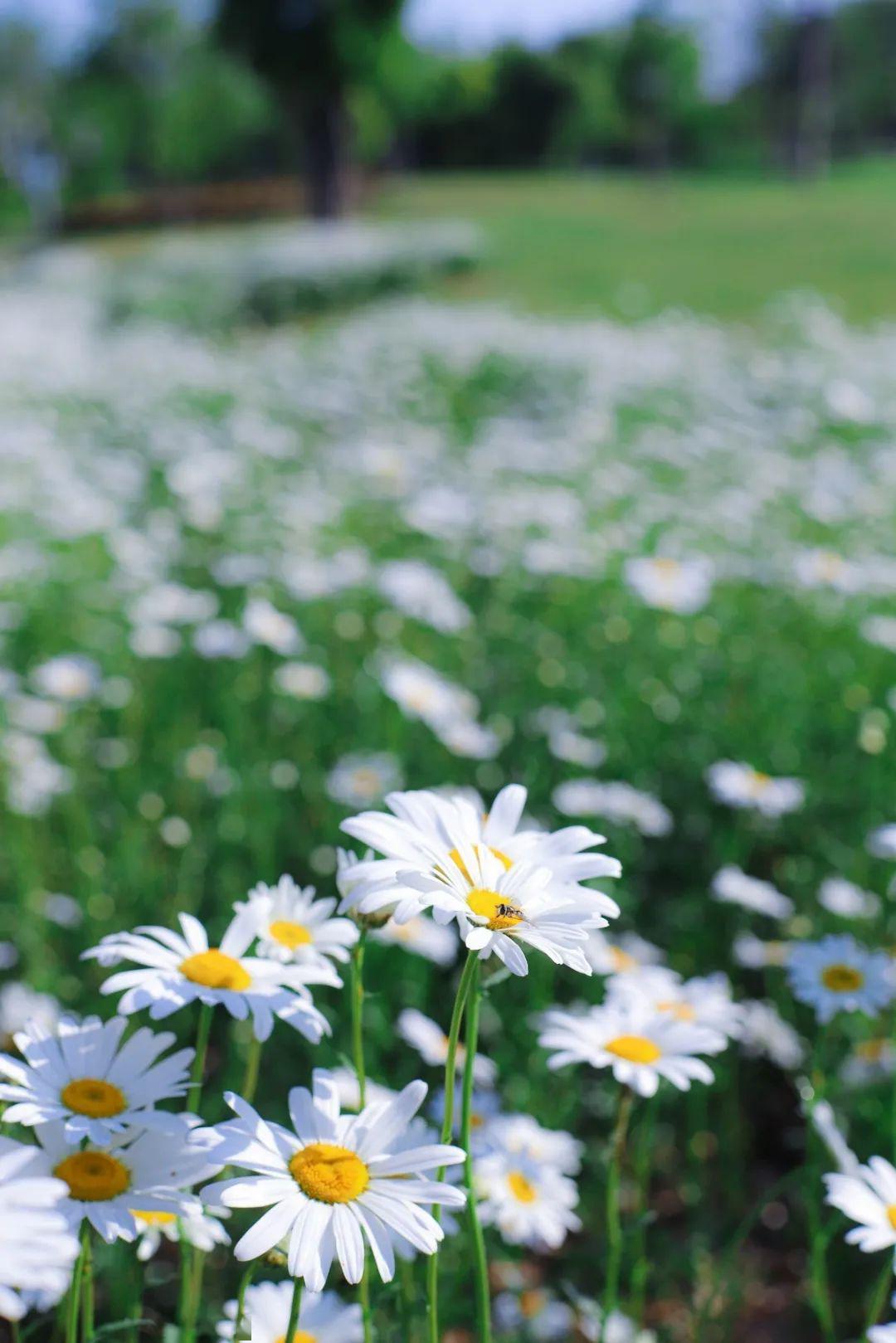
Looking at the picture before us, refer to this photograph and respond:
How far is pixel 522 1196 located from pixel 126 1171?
0.59 m

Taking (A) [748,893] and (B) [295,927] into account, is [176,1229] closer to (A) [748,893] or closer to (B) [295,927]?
(B) [295,927]

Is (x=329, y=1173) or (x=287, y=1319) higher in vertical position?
(x=329, y=1173)

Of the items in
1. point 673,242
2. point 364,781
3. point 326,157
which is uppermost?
point 326,157

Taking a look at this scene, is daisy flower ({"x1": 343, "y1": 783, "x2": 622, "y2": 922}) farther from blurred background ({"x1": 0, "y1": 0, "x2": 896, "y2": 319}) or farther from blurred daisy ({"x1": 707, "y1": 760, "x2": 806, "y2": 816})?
blurred background ({"x1": 0, "y1": 0, "x2": 896, "y2": 319})

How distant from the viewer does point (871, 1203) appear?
1051mm

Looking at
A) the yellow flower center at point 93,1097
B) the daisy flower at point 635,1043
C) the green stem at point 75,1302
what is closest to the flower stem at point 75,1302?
the green stem at point 75,1302

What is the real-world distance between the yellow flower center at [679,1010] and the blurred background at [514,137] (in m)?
12.2

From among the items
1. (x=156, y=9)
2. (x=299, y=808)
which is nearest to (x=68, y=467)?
(x=299, y=808)

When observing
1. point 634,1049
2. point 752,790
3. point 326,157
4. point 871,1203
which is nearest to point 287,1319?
point 634,1049

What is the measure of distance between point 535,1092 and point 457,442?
18.2ft

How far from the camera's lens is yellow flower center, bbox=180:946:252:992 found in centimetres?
101

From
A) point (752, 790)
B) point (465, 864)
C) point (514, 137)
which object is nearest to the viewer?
point (465, 864)

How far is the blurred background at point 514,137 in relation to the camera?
59.3ft

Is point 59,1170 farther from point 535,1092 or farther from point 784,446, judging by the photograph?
point 784,446
